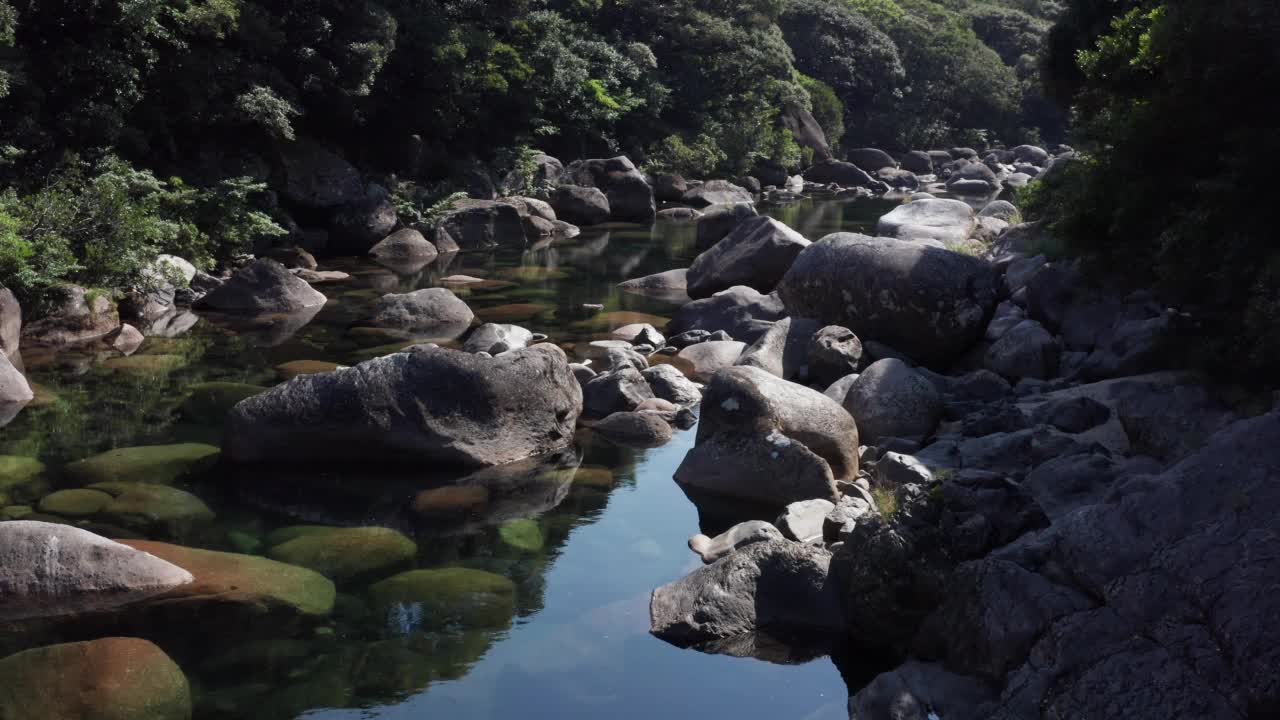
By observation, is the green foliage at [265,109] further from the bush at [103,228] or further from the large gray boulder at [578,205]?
the large gray boulder at [578,205]

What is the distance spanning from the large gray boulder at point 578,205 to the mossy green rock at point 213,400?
63.6 ft

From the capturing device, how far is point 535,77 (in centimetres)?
3403

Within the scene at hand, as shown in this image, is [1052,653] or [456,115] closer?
[1052,653]

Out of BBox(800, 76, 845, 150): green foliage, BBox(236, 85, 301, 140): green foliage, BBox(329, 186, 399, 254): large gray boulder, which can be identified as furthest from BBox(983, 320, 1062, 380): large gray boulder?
BBox(800, 76, 845, 150): green foliage

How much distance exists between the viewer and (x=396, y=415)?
384 inches

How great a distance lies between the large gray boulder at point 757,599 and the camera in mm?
6922

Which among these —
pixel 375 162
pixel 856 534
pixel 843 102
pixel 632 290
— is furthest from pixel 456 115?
pixel 843 102

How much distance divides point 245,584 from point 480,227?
19.9 meters

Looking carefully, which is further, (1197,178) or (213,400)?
(213,400)

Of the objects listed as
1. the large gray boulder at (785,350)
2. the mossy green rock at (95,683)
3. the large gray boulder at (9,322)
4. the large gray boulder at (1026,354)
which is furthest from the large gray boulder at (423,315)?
the mossy green rock at (95,683)

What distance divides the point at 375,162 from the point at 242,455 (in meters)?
21.8

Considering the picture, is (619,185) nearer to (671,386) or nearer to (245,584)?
(671,386)

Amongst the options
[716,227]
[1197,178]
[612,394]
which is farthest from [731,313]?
[716,227]

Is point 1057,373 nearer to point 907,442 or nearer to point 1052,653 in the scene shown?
point 907,442
